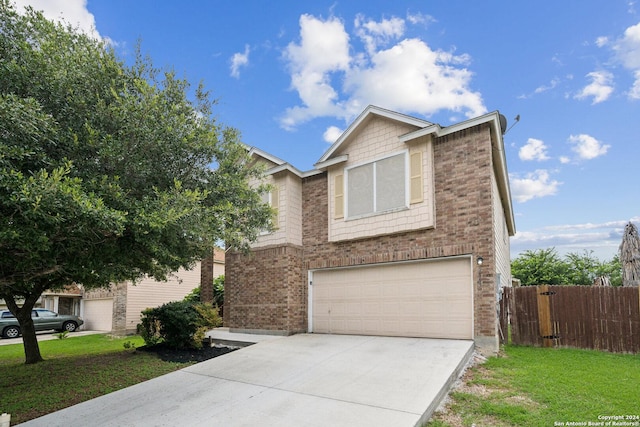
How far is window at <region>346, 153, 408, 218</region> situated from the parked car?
61.5 feet

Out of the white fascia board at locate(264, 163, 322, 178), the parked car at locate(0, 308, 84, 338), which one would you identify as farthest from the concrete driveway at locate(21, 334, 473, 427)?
the parked car at locate(0, 308, 84, 338)

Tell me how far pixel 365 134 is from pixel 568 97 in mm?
7474

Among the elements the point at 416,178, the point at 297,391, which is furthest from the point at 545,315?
the point at 297,391

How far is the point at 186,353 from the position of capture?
10367 mm

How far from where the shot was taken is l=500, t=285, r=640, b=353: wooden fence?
345 inches

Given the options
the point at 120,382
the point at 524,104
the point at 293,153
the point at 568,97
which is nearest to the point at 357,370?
the point at 120,382

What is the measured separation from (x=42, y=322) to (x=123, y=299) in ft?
19.9

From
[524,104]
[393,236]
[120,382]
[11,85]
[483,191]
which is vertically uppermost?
[524,104]

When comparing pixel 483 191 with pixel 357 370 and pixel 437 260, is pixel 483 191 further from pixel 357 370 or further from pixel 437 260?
pixel 357 370

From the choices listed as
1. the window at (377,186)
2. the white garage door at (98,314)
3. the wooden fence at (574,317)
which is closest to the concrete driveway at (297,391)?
the wooden fence at (574,317)

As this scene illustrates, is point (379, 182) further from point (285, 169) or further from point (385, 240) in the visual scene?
point (285, 169)

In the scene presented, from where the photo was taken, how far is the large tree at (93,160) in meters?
4.76

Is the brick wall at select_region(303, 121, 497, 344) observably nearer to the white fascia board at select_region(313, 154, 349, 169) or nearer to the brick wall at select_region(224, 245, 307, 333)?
the brick wall at select_region(224, 245, 307, 333)

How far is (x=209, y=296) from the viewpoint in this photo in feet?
51.9
